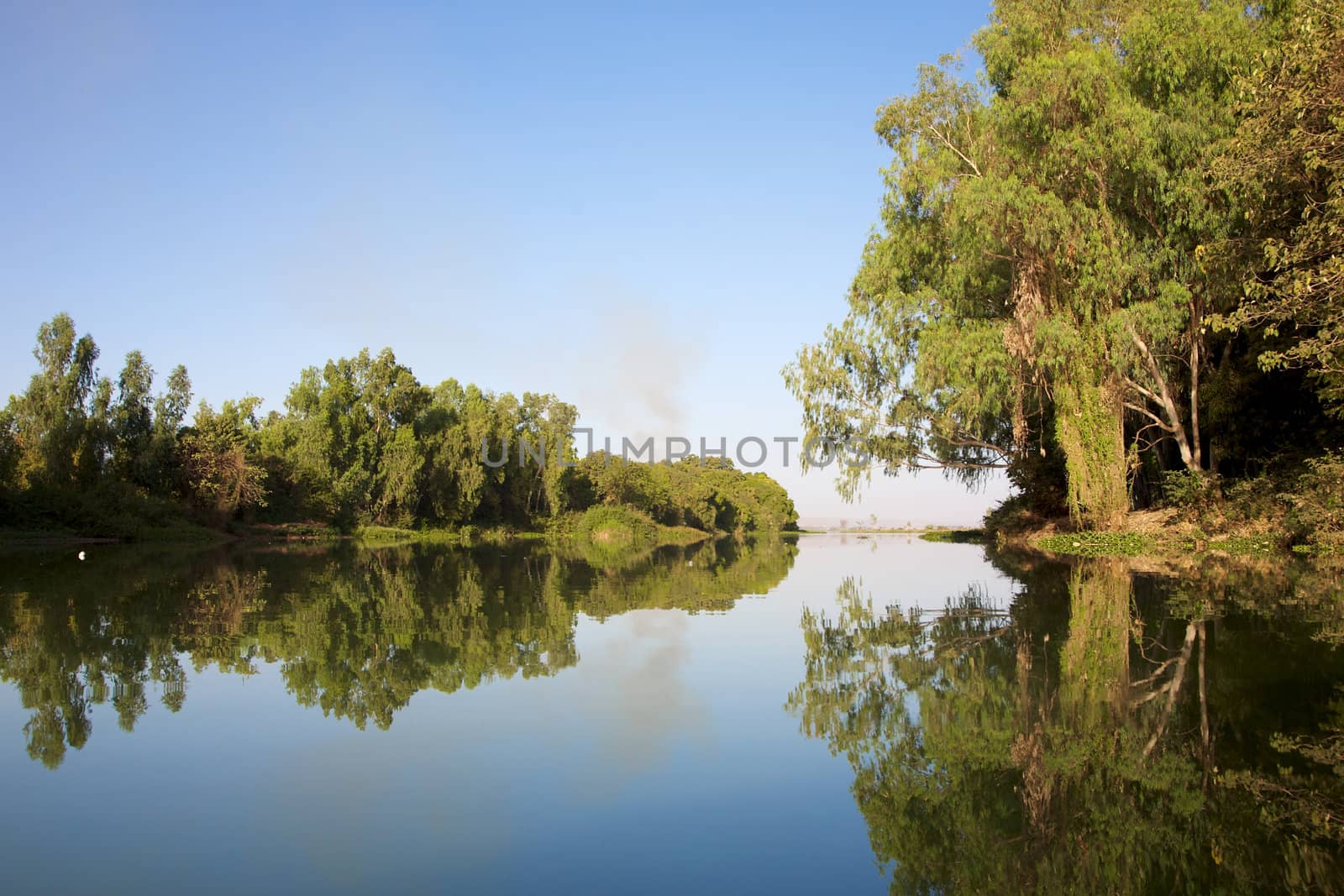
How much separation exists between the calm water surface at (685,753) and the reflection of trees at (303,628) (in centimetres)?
6

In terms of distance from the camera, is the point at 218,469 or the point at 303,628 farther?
the point at 218,469

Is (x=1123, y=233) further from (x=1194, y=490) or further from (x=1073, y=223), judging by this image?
(x=1194, y=490)

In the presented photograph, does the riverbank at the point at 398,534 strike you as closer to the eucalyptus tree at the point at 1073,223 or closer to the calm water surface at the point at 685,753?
the eucalyptus tree at the point at 1073,223

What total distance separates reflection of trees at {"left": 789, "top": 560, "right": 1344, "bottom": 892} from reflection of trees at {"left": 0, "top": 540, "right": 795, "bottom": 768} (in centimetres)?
284

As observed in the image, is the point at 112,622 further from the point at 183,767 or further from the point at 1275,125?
the point at 1275,125

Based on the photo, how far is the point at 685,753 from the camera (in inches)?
179

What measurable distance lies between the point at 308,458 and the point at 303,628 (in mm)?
40494

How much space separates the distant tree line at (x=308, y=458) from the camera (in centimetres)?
3656

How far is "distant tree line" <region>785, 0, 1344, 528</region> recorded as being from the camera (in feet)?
45.3

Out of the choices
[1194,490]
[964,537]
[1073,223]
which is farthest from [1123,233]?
[964,537]

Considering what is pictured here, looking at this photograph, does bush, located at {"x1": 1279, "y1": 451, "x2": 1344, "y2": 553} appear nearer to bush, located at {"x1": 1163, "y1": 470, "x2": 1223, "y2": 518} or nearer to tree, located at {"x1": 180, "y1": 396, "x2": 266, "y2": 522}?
bush, located at {"x1": 1163, "y1": 470, "x2": 1223, "y2": 518}

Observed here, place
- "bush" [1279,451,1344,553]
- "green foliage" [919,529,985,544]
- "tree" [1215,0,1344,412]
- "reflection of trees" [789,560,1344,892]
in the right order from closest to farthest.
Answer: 1. "reflection of trees" [789,560,1344,892]
2. "tree" [1215,0,1344,412]
3. "bush" [1279,451,1344,553]
4. "green foliage" [919,529,985,544]

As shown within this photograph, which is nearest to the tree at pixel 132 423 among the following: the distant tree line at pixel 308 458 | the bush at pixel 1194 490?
the distant tree line at pixel 308 458

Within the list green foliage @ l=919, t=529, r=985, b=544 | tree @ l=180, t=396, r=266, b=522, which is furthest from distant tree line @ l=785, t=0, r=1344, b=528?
tree @ l=180, t=396, r=266, b=522
